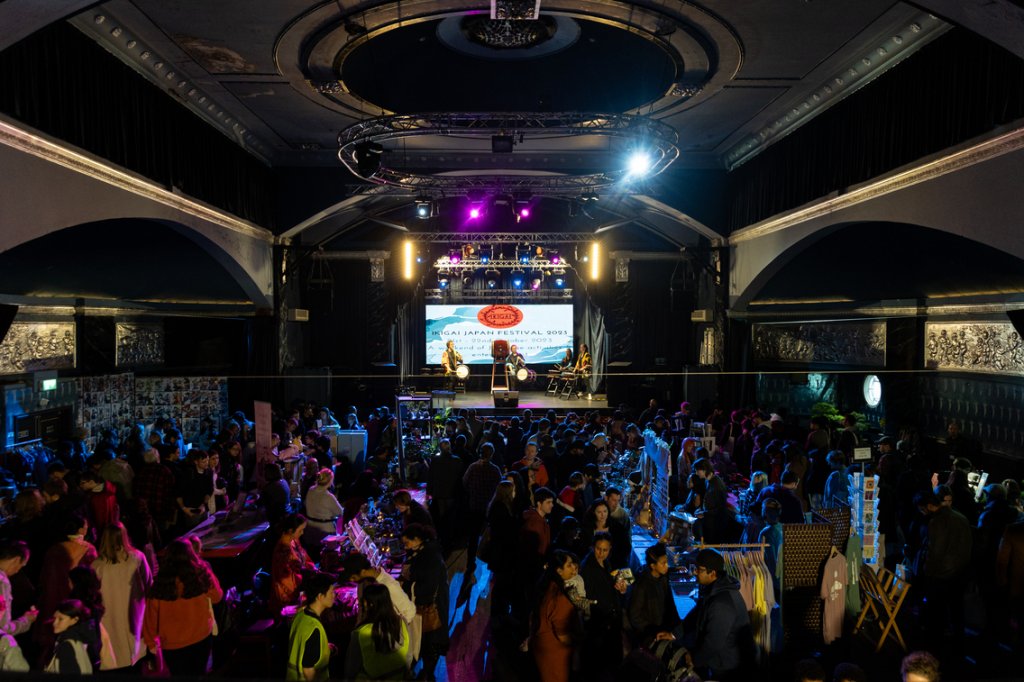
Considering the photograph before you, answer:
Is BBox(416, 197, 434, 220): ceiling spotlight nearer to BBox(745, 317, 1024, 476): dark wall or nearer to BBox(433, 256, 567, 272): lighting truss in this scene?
BBox(433, 256, 567, 272): lighting truss

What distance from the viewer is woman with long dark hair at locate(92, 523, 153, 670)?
4031mm

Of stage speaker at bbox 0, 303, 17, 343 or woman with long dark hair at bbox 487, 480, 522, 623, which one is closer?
woman with long dark hair at bbox 487, 480, 522, 623

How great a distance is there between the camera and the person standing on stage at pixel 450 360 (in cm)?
1811

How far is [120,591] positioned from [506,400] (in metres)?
11.7

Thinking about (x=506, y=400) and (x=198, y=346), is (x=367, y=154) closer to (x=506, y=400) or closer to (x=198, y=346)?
(x=506, y=400)

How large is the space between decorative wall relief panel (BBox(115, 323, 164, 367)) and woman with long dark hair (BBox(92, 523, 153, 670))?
9.38 metres

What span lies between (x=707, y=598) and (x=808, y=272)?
995 centimetres

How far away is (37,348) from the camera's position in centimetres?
1010

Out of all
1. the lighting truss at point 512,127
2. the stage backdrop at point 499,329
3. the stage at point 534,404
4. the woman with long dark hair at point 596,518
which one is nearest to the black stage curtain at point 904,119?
the lighting truss at point 512,127

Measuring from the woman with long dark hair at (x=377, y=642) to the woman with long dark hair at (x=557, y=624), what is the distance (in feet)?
3.33

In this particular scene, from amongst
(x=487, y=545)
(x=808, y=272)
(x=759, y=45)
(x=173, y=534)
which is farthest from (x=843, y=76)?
(x=173, y=534)

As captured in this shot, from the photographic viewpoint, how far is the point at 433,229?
55.4ft

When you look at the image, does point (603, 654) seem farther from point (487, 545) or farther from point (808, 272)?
point (808, 272)

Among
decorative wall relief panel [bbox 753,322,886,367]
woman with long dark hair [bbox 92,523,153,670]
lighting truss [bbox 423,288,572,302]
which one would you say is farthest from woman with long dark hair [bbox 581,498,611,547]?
lighting truss [bbox 423,288,572,302]
